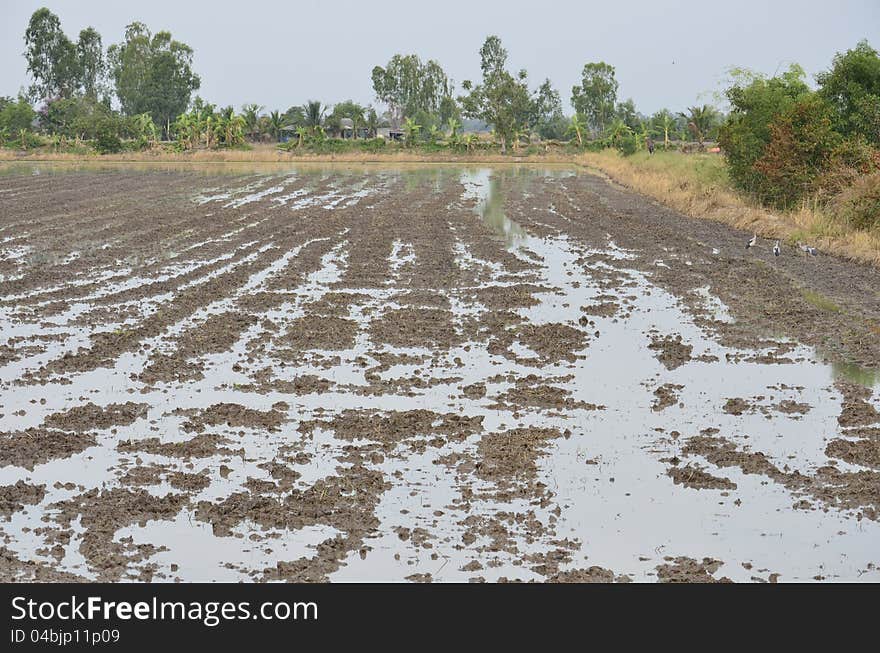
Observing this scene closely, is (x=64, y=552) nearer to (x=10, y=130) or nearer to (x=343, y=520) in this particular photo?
(x=343, y=520)

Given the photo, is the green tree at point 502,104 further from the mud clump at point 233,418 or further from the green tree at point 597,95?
the mud clump at point 233,418

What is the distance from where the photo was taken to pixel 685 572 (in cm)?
545

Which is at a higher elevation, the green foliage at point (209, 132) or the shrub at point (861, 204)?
the green foliage at point (209, 132)

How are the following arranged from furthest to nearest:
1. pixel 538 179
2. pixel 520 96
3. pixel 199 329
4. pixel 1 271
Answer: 1. pixel 520 96
2. pixel 538 179
3. pixel 1 271
4. pixel 199 329

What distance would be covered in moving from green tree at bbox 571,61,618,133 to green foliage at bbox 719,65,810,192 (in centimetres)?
6533

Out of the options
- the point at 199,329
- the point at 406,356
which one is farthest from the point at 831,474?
the point at 199,329

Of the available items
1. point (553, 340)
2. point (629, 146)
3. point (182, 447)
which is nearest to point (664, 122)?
point (629, 146)

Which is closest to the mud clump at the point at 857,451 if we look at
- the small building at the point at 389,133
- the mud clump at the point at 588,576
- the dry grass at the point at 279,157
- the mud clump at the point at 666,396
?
the mud clump at the point at 666,396

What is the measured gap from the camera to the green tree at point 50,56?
10212 cm

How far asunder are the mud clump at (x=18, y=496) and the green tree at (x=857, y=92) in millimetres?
21463

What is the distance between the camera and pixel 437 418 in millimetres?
8125

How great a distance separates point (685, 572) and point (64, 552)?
10.6 ft

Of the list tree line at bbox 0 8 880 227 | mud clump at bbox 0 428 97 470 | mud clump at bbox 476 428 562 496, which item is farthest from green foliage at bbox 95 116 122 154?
mud clump at bbox 476 428 562 496

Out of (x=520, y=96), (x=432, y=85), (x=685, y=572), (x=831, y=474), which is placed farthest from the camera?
(x=432, y=85)
